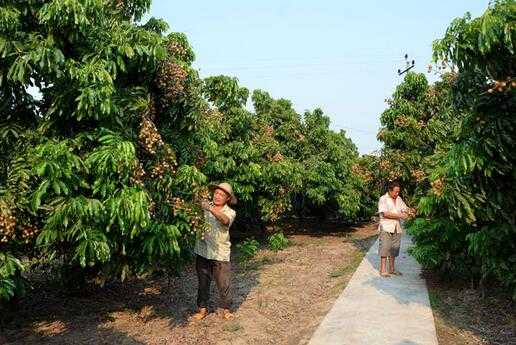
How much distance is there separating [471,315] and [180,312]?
4.38m

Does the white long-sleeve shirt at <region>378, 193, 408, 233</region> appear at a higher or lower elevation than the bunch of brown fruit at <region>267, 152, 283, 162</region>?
lower

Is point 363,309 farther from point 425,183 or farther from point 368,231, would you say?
point 368,231

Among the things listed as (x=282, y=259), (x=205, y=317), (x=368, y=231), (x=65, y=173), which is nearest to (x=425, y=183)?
(x=282, y=259)

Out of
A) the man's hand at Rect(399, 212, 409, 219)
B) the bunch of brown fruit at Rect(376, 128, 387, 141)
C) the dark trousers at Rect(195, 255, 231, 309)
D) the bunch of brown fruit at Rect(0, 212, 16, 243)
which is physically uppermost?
the bunch of brown fruit at Rect(376, 128, 387, 141)

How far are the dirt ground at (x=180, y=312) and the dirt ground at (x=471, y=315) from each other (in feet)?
5.56

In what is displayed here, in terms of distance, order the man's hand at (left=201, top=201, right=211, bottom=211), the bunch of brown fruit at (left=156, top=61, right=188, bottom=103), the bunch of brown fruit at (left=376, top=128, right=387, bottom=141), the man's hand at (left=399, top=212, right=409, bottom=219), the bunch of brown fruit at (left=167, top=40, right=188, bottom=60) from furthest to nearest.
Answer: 1. the bunch of brown fruit at (left=376, top=128, right=387, bottom=141)
2. the man's hand at (left=399, top=212, right=409, bottom=219)
3. the bunch of brown fruit at (left=167, top=40, right=188, bottom=60)
4. the man's hand at (left=201, top=201, right=211, bottom=211)
5. the bunch of brown fruit at (left=156, top=61, right=188, bottom=103)

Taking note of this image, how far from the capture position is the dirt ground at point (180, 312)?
6.79m

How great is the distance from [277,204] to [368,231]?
9672mm

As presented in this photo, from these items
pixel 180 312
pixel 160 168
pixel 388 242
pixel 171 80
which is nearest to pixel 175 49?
pixel 171 80

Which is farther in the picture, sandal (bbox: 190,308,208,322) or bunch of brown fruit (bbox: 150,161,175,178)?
sandal (bbox: 190,308,208,322)

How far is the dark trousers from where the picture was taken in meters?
7.17

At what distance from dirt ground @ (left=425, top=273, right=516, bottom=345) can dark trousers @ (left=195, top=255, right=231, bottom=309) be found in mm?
2931

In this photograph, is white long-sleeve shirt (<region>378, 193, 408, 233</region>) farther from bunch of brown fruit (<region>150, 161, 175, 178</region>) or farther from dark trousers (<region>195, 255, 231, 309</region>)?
bunch of brown fruit (<region>150, 161, 175, 178</region>)

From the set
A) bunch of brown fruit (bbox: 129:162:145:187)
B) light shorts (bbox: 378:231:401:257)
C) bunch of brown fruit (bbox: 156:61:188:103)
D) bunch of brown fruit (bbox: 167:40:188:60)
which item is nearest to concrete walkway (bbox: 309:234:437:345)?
light shorts (bbox: 378:231:401:257)
